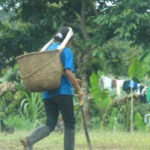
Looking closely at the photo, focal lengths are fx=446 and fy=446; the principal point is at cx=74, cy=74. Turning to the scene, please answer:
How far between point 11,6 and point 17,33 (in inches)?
35.4

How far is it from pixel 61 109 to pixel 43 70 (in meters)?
A: 0.51

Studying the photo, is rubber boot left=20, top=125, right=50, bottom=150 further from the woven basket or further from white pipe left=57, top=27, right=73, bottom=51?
white pipe left=57, top=27, right=73, bottom=51

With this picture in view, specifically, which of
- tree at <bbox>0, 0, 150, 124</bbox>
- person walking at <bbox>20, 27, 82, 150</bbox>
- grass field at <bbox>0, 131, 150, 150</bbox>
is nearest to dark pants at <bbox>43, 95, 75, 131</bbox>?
person walking at <bbox>20, 27, 82, 150</bbox>

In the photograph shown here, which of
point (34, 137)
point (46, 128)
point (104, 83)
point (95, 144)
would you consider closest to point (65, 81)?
point (46, 128)

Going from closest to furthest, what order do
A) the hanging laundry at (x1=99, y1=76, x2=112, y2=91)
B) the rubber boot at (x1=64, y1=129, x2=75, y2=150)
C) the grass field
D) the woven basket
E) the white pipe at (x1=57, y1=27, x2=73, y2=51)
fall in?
the woven basket
the white pipe at (x1=57, y1=27, x2=73, y2=51)
the rubber boot at (x1=64, y1=129, x2=75, y2=150)
the grass field
the hanging laundry at (x1=99, y1=76, x2=112, y2=91)

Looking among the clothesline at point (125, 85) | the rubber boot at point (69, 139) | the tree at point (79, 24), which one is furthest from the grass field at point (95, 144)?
the clothesline at point (125, 85)

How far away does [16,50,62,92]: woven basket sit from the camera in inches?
189

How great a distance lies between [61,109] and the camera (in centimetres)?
500

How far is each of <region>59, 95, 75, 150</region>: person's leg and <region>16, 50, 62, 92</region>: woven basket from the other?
0.76 ft

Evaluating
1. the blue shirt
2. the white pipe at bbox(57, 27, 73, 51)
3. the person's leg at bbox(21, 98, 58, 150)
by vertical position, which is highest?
the white pipe at bbox(57, 27, 73, 51)

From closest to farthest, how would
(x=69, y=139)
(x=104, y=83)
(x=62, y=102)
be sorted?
(x=62, y=102), (x=69, y=139), (x=104, y=83)

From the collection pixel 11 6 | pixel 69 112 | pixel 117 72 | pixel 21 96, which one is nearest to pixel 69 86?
pixel 69 112

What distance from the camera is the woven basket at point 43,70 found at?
4.80 metres

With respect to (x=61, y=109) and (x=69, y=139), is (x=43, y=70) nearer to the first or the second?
(x=61, y=109)
